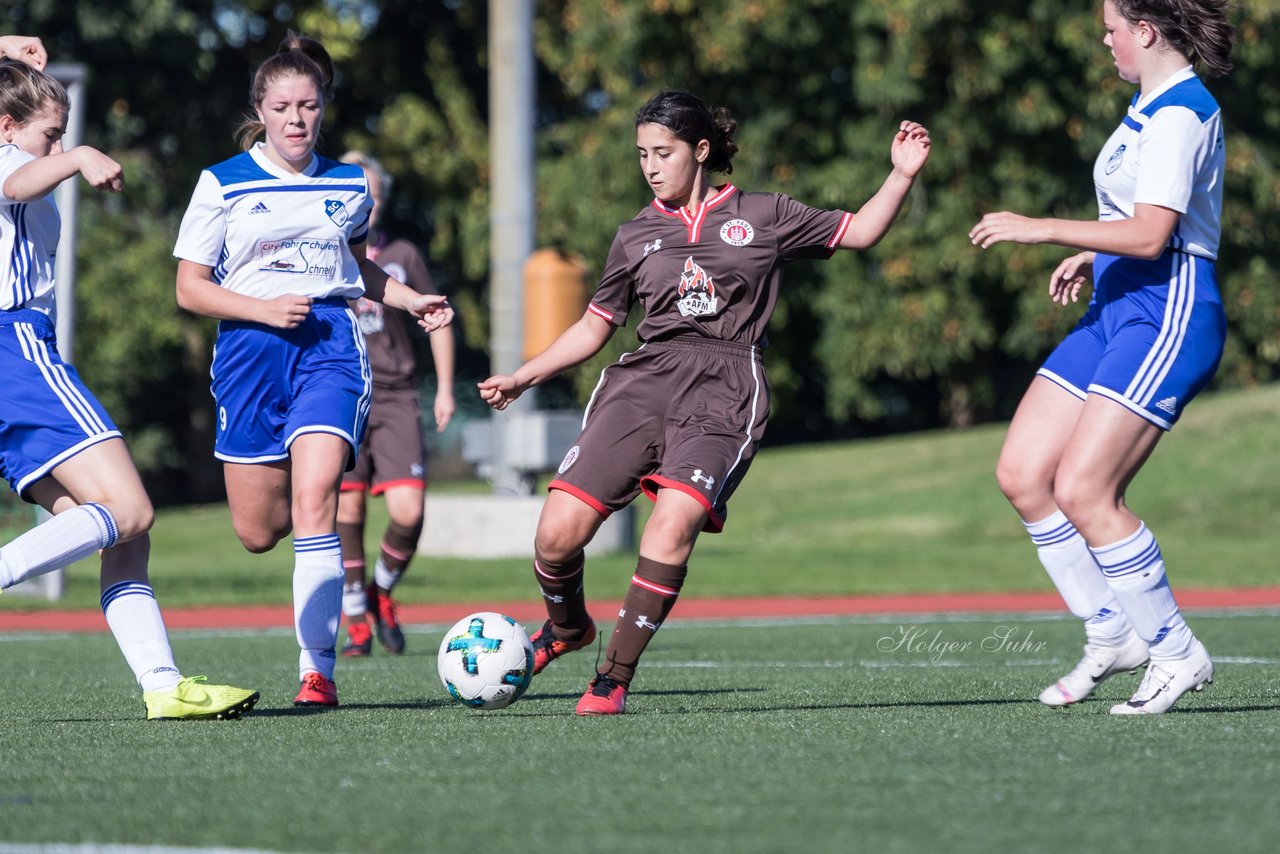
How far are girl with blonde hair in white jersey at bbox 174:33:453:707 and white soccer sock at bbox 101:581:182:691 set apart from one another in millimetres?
460

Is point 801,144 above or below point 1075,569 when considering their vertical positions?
below

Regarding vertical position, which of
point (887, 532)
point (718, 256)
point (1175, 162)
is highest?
point (1175, 162)

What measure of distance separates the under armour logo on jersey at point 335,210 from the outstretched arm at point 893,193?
5.63 feet

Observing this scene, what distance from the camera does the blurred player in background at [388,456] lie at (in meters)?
8.98

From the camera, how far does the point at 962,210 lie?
25.6m

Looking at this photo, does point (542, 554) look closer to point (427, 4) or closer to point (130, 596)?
point (130, 596)

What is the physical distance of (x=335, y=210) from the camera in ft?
20.4

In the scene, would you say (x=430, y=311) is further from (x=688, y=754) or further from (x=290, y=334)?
(x=688, y=754)

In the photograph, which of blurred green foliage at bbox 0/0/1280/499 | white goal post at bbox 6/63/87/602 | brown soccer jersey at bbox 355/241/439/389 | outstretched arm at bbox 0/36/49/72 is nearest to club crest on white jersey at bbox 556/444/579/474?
outstretched arm at bbox 0/36/49/72

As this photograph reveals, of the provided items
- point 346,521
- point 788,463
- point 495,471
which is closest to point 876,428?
point 788,463

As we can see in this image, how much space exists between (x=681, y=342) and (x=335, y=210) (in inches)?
50.2

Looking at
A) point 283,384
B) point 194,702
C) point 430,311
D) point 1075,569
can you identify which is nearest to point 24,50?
point 283,384

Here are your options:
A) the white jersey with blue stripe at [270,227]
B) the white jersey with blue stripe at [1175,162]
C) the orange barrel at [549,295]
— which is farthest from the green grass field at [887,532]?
the white jersey with blue stripe at [1175,162]

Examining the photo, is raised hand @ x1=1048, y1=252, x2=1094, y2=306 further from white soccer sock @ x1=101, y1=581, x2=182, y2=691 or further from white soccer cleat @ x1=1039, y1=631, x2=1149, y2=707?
white soccer sock @ x1=101, y1=581, x2=182, y2=691
